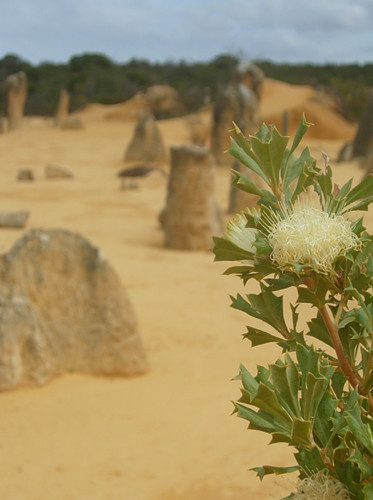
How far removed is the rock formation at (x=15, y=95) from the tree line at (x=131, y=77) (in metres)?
6.26

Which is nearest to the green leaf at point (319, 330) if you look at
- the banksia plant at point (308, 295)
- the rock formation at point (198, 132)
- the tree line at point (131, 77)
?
the banksia plant at point (308, 295)

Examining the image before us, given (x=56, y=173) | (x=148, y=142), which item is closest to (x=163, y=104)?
(x=148, y=142)

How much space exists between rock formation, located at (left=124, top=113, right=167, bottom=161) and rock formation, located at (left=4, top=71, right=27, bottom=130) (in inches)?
345

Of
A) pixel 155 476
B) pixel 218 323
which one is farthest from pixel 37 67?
pixel 155 476

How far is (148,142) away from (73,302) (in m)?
12.3

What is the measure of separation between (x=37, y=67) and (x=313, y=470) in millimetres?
41402

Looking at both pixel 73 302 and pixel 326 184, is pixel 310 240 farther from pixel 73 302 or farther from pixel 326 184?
pixel 73 302

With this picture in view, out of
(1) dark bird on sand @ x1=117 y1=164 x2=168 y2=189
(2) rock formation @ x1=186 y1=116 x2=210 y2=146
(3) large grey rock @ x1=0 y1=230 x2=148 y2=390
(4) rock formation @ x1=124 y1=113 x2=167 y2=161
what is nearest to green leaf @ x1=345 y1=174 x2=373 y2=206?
(3) large grey rock @ x1=0 y1=230 x2=148 y2=390

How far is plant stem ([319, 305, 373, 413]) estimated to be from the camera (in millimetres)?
974

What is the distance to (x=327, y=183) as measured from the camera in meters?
1.00

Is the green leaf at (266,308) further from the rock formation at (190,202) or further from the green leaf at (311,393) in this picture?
the rock formation at (190,202)

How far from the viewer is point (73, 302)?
4527 millimetres

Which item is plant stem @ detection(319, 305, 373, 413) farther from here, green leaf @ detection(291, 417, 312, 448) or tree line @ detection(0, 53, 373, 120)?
tree line @ detection(0, 53, 373, 120)

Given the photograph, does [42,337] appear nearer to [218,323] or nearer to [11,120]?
[218,323]
